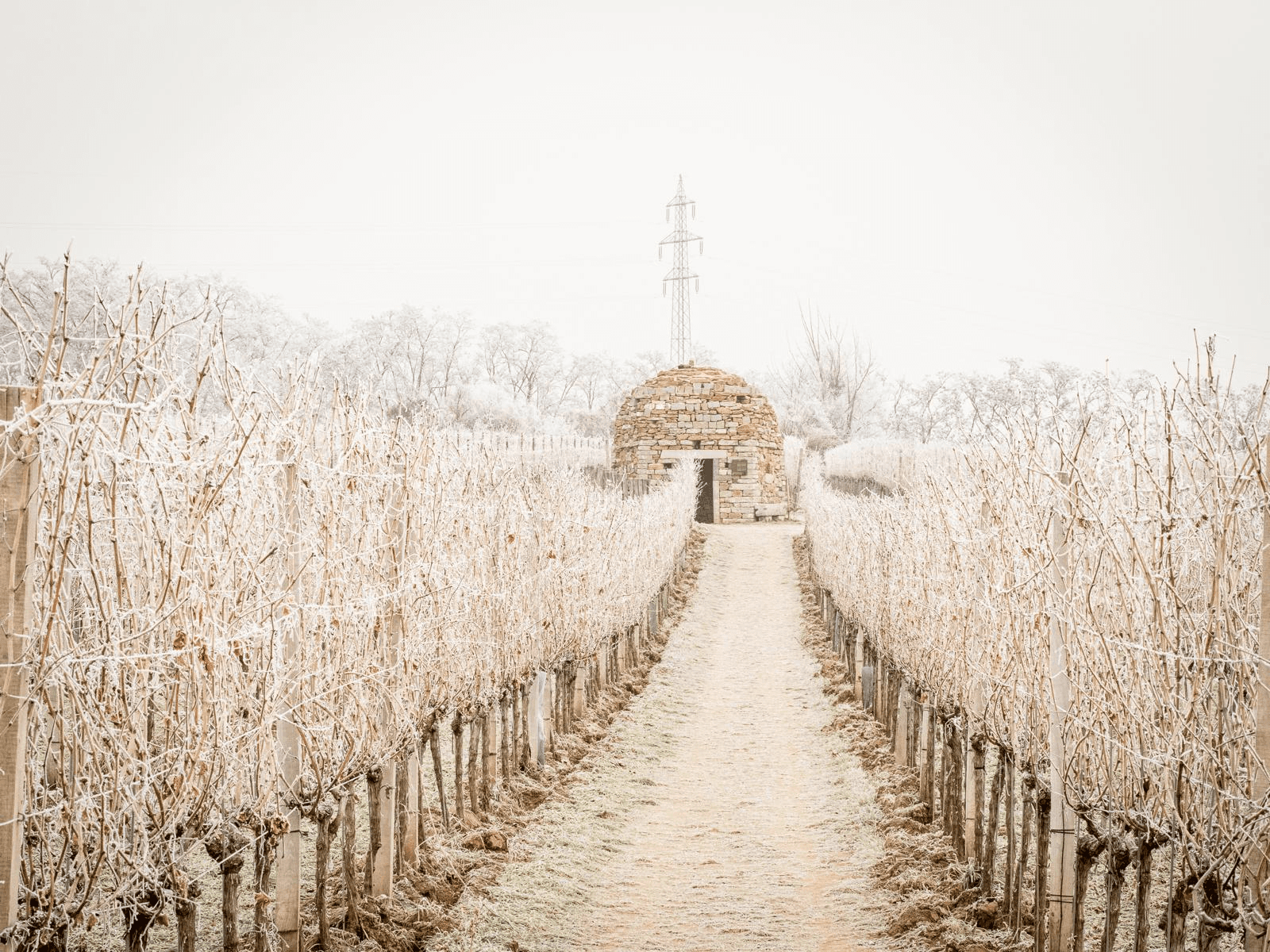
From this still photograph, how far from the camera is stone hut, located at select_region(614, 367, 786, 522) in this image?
103 feet

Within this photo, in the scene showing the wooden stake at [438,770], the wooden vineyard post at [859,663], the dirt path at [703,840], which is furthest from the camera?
the wooden vineyard post at [859,663]

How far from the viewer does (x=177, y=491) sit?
4883 mm

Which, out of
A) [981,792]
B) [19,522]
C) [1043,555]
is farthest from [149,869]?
[981,792]

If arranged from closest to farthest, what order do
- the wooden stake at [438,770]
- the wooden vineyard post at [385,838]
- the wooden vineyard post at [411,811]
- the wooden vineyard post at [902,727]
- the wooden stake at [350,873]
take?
the wooden stake at [350,873], the wooden vineyard post at [385,838], the wooden vineyard post at [411,811], the wooden stake at [438,770], the wooden vineyard post at [902,727]

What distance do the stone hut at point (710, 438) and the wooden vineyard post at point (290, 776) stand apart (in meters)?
25.1

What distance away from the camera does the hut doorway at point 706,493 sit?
3222cm

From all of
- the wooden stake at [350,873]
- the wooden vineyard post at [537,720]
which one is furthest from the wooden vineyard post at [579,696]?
the wooden stake at [350,873]

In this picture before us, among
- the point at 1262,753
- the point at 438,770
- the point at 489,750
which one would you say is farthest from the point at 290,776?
the point at 1262,753

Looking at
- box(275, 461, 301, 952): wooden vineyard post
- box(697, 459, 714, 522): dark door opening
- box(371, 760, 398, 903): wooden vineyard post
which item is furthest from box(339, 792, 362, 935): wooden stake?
box(697, 459, 714, 522): dark door opening

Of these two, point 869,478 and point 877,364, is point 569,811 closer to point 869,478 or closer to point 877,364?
point 869,478

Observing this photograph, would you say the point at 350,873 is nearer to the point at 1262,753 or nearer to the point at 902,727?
the point at 1262,753

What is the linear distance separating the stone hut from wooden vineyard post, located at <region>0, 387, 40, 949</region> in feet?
89.5

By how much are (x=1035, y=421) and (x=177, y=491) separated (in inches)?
193

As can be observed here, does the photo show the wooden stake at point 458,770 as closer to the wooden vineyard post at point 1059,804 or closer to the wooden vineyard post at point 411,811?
the wooden vineyard post at point 411,811
